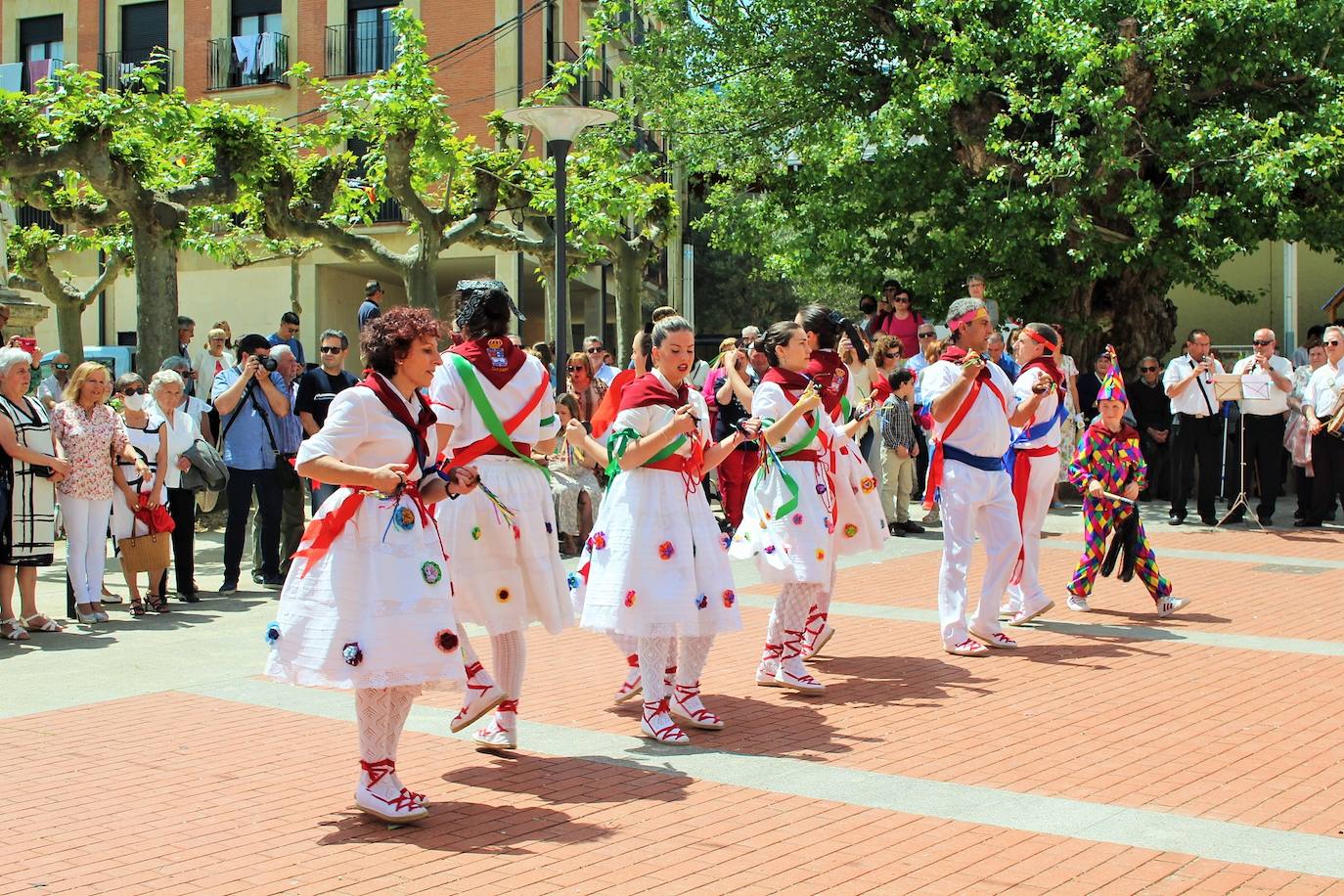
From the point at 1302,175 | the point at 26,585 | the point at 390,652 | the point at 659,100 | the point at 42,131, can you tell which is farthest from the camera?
the point at 659,100

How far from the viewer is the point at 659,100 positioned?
20.7 metres

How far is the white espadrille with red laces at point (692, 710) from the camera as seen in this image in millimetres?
6797

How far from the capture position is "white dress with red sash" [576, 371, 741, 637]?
21.5 feet

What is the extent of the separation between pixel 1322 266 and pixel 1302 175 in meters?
11.4

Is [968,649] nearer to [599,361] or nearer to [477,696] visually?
[477,696]

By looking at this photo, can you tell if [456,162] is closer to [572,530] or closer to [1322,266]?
[572,530]

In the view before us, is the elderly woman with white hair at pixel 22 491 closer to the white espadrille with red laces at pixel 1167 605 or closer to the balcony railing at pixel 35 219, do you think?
the white espadrille with red laces at pixel 1167 605

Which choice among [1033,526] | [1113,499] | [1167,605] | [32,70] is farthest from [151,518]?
[32,70]

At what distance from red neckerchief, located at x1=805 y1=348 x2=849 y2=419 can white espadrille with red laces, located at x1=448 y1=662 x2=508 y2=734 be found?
2.60 m

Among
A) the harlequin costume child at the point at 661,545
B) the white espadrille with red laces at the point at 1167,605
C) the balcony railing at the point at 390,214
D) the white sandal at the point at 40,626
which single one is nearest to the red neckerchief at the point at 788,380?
the harlequin costume child at the point at 661,545

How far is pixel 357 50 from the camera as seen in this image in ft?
117

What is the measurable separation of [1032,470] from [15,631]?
6784 millimetres

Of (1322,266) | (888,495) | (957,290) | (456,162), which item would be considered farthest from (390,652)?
(1322,266)

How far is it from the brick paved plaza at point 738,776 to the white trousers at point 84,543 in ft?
1.71
